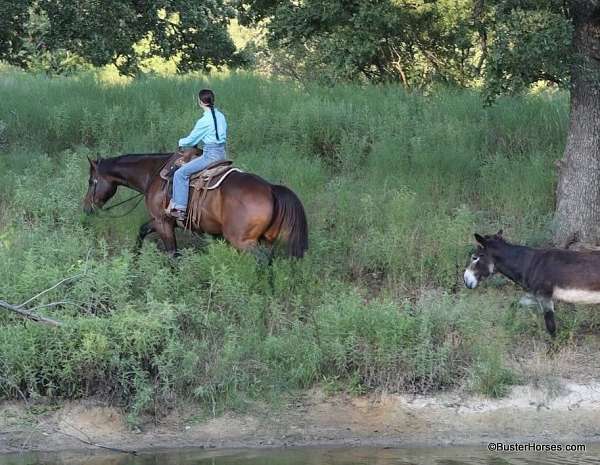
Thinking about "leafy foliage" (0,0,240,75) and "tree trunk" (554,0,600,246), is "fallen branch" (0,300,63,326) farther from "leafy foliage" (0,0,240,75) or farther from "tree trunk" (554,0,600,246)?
"tree trunk" (554,0,600,246)

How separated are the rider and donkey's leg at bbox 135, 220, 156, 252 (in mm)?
482

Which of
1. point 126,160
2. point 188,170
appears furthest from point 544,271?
point 126,160

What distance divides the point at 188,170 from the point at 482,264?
374 cm

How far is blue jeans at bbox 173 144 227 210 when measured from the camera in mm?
12234

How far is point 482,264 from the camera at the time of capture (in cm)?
1175

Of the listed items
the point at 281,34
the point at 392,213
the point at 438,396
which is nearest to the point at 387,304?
the point at 438,396

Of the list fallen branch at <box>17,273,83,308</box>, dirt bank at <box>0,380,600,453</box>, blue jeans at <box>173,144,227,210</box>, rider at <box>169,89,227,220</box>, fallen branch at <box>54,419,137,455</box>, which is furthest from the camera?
blue jeans at <box>173,144,227,210</box>

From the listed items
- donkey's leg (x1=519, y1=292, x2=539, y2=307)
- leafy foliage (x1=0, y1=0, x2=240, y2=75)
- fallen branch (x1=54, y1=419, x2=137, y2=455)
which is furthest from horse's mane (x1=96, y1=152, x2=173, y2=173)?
donkey's leg (x1=519, y1=292, x2=539, y2=307)

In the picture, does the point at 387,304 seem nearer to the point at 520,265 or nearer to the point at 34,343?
the point at 520,265

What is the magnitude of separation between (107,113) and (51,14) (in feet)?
10.4

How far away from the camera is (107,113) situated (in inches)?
675

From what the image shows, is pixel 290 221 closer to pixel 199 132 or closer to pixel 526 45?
pixel 199 132

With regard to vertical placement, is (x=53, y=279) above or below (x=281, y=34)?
below

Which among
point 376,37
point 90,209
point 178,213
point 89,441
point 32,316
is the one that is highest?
point 376,37
